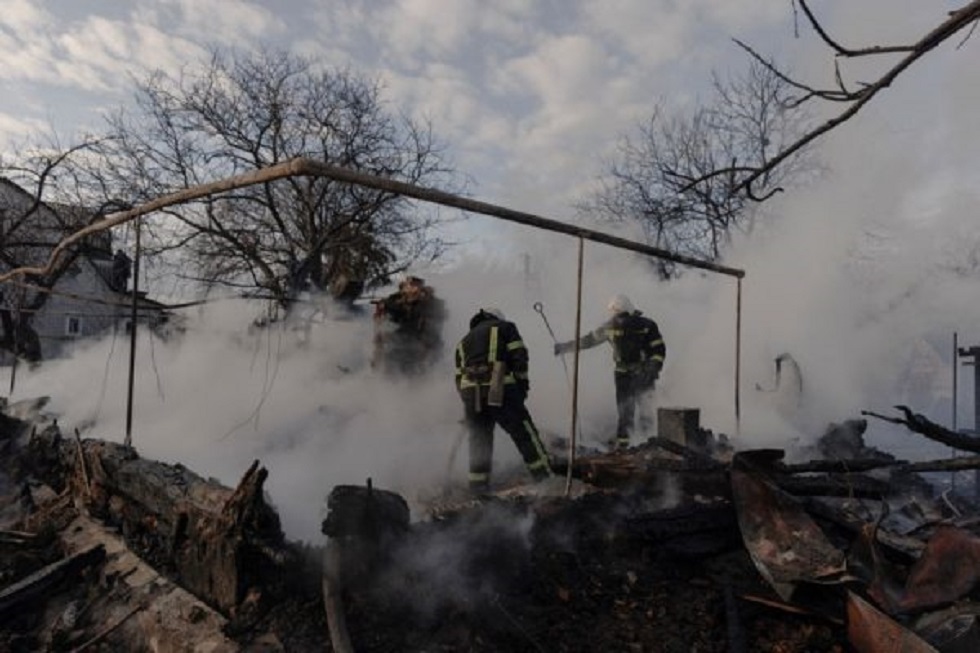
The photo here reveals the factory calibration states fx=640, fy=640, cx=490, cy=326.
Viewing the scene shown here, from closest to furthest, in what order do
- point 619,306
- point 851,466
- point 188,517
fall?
point 188,517 < point 851,466 < point 619,306

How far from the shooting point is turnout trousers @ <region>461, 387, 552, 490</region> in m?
5.98

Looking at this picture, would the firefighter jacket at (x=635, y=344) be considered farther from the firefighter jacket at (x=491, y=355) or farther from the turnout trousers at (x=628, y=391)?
the firefighter jacket at (x=491, y=355)

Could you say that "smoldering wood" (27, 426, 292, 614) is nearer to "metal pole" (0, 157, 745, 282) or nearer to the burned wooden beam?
"metal pole" (0, 157, 745, 282)

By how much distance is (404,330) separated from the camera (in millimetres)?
9586

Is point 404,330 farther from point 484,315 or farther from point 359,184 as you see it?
point 359,184

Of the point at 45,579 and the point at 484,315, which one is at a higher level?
the point at 484,315

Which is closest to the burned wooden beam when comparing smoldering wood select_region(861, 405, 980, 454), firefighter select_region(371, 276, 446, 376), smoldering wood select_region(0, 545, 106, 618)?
smoldering wood select_region(861, 405, 980, 454)

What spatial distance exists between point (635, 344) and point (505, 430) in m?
3.09

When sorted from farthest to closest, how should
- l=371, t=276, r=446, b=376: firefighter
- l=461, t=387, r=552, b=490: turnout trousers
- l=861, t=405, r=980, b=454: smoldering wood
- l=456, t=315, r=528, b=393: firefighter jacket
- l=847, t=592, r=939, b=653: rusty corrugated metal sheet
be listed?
l=371, t=276, r=446, b=376: firefighter
l=456, t=315, r=528, b=393: firefighter jacket
l=461, t=387, r=552, b=490: turnout trousers
l=861, t=405, r=980, b=454: smoldering wood
l=847, t=592, r=939, b=653: rusty corrugated metal sheet

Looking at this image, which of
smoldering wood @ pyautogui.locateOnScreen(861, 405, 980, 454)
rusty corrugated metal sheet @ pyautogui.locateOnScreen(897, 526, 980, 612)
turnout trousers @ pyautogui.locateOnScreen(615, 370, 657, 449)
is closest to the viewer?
smoldering wood @ pyautogui.locateOnScreen(861, 405, 980, 454)

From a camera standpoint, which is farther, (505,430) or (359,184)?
(505,430)

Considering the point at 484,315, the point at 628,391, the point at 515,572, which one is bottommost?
the point at 515,572

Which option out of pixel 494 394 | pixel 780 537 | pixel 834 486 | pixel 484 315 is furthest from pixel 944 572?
pixel 484 315

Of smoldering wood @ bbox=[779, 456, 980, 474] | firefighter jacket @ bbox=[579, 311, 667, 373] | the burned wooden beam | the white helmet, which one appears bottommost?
the burned wooden beam
